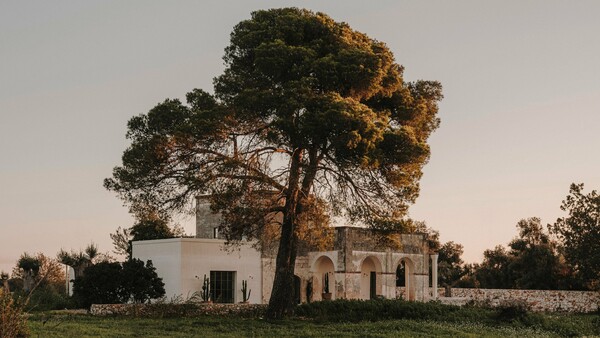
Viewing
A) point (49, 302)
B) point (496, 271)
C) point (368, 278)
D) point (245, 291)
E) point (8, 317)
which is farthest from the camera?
point (496, 271)

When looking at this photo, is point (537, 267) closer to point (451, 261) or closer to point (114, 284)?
point (451, 261)

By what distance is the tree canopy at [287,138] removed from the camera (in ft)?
75.0

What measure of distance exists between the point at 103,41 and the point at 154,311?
8671 millimetres

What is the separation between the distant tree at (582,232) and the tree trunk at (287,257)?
18.0m

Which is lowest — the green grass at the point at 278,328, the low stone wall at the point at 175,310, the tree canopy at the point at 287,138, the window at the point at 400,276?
the green grass at the point at 278,328

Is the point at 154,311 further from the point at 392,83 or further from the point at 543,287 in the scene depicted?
the point at 543,287

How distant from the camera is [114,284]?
2725 cm

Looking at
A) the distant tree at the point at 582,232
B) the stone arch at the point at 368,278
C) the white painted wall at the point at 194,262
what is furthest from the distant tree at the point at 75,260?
the distant tree at the point at 582,232

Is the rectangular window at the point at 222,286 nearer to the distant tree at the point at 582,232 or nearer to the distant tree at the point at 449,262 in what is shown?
the distant tree at the point at 582,232

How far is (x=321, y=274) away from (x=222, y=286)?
220 inches

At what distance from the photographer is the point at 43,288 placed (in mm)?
33406

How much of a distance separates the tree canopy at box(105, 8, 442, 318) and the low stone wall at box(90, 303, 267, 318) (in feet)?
8.26

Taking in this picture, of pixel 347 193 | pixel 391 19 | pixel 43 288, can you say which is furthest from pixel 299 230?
pixel 43 288

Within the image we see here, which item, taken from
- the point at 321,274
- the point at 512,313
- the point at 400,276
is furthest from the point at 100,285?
the point at 400,276
